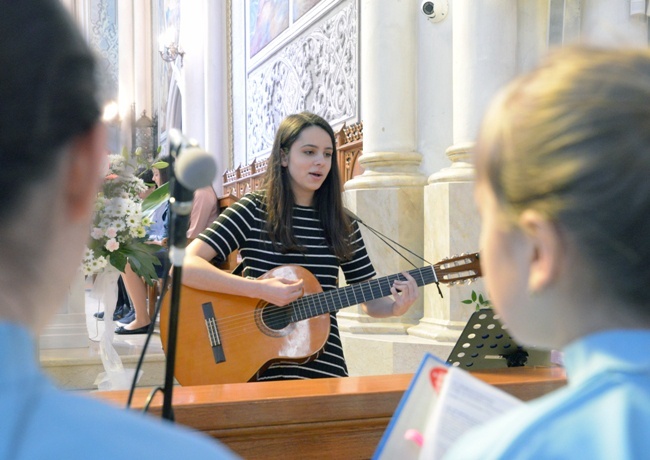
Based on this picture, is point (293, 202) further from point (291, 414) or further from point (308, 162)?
point (291, 414)

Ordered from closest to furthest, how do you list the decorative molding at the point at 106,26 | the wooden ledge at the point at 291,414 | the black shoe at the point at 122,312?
the wooden ledge at the point at 291,414 < the black shoe at the point at 122,312 < the decorative molding at the point at 106,26

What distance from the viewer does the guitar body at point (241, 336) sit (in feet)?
9.40

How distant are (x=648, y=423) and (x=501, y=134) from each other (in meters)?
0.31

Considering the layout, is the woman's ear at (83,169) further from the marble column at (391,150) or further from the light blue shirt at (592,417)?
the marble column at (391,150)

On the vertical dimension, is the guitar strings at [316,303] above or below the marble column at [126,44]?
below

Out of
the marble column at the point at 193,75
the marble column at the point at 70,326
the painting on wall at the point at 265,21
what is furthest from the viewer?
the marble column at the point at 193,75

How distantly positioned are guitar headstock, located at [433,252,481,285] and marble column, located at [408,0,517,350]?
1389 mm

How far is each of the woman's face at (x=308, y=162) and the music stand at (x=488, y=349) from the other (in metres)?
1.00

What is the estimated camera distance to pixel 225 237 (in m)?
2.83

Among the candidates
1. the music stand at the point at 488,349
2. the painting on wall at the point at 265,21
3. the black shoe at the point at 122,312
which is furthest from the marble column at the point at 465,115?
the painting on wall at the point at 265,21

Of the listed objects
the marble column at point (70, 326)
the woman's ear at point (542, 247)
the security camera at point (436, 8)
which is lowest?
the marble column at point (70, 326)

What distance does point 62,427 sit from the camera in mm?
561

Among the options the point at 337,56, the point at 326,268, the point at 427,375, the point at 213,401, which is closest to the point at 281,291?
the point at 326,268

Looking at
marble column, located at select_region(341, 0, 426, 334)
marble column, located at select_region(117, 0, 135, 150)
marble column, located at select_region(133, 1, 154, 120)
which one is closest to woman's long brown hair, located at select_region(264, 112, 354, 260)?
marble column, located at select_region(341, 0, 426, 334)
